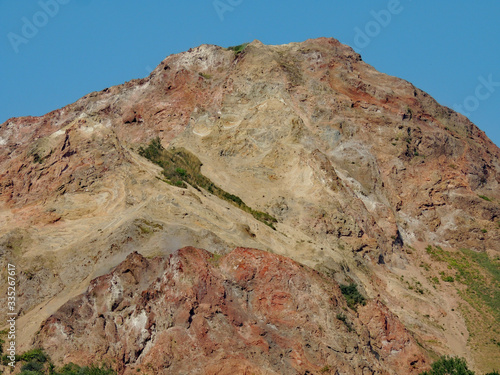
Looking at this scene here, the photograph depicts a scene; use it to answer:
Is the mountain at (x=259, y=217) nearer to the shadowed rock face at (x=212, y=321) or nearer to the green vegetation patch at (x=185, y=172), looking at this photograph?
the shadowed rock face at (x=212, y=321)

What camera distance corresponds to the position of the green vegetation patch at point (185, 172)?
186 ft

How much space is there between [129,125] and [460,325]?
4946 cm

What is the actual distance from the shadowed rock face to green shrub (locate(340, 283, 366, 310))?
3.06m

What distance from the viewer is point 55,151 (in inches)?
2189

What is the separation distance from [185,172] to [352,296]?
21.7m

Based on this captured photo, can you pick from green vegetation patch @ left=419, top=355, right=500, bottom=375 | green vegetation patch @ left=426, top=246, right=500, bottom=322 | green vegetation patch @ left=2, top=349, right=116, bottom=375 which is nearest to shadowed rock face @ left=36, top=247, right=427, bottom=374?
green vegetation patch @ left=2, top=349, right=116, bottom=375

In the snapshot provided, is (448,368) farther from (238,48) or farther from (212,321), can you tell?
(238,48)

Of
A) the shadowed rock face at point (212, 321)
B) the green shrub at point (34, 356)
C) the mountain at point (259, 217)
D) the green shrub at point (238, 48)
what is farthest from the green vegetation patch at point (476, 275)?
the green shrub at point (238, 48)

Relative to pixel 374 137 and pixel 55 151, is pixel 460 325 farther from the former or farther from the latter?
pixel 55 151

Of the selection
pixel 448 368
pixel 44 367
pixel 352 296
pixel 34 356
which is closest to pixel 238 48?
pixel 352 296

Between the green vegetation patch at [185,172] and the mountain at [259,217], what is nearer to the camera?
the mountain at [259,217]

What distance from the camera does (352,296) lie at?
1823 inches

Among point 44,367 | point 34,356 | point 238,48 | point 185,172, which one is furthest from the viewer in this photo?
point 238,48

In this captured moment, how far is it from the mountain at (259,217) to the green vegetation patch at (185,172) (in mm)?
347
